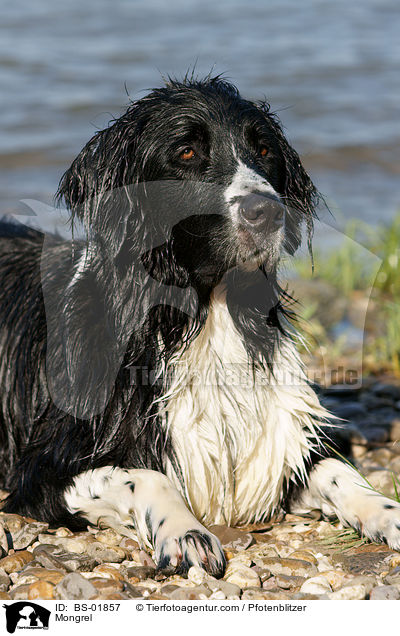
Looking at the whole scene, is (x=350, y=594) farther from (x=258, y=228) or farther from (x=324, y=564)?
(x=258, y=228)

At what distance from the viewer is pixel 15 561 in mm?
3412

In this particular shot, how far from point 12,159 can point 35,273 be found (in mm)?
5657

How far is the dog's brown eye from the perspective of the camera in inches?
142

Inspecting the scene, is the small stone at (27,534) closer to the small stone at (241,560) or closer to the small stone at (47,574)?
the small stone at (47,574)

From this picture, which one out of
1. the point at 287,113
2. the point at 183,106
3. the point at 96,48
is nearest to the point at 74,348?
the point at 183,106

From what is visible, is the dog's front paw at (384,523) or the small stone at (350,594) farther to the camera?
the dog's front paw at (384,523)

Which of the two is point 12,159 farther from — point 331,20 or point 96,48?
point 331,20

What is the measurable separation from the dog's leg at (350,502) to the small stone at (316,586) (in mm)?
436

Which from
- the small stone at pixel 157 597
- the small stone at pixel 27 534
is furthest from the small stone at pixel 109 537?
the small stone at pixel 157 597

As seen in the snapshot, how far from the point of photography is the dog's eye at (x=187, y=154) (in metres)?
3.60

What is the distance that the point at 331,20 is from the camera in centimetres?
1582

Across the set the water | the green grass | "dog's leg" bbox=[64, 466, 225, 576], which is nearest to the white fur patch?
"dog's leg" bbox=[64, 466, 225, 576]
